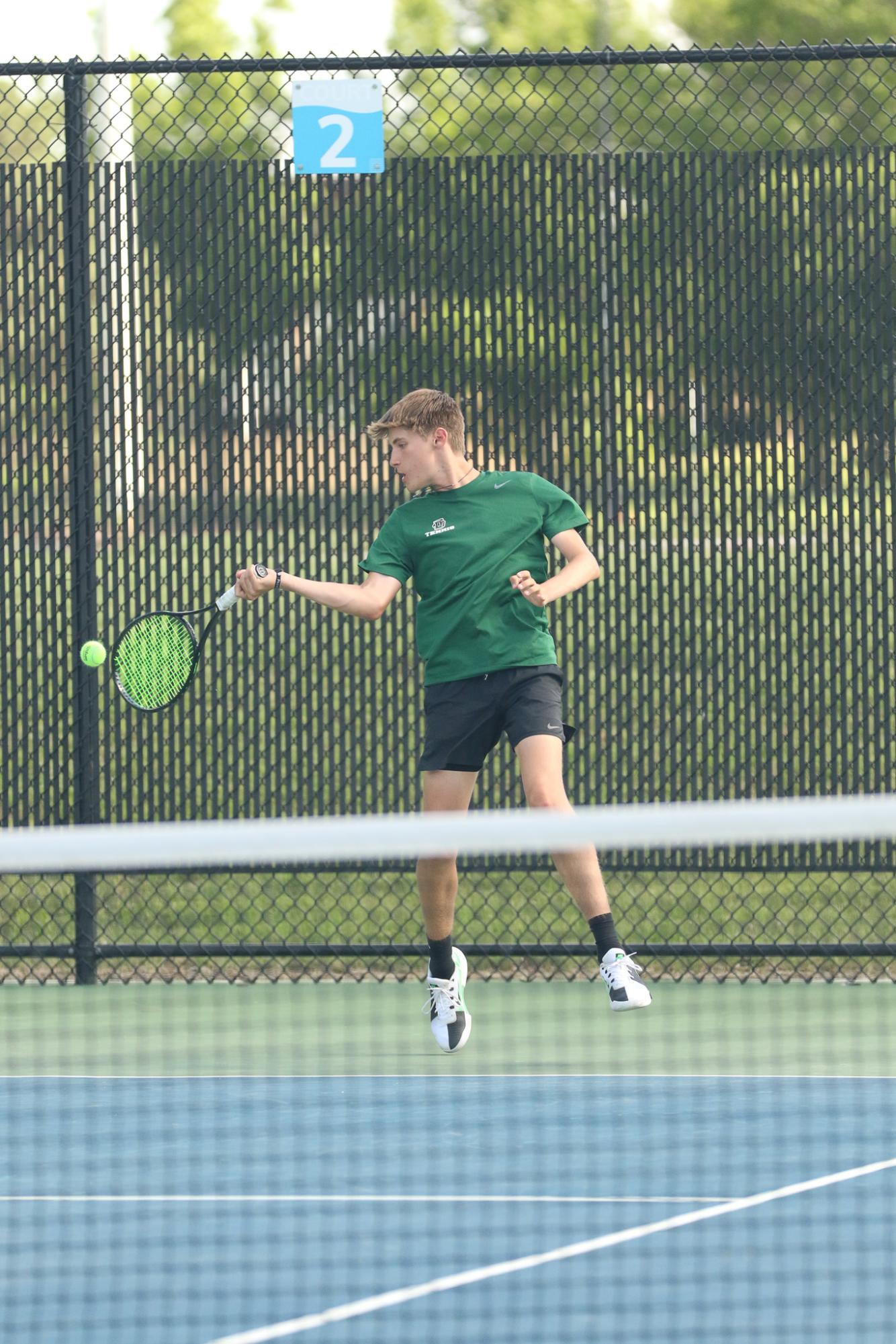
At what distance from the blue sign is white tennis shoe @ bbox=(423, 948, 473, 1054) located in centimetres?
245

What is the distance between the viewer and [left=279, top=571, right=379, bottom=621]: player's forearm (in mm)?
4883

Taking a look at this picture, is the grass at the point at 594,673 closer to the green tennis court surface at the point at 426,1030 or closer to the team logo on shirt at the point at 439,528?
the green tennis court surface at the point at 426,1030

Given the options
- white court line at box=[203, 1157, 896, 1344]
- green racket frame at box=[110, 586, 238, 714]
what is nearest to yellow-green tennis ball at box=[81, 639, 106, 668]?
green racket frame at box=[110, 586, 238, 714]

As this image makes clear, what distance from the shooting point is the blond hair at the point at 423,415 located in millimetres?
5148

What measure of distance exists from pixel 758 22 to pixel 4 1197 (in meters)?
29.6

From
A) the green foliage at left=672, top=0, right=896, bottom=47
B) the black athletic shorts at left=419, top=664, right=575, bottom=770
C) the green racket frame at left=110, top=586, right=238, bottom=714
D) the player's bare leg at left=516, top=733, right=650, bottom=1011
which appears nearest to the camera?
the player's bare leg at left=516, top=733, right=650, bottom=1011

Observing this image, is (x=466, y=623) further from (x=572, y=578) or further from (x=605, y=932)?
(x=605, y=932)

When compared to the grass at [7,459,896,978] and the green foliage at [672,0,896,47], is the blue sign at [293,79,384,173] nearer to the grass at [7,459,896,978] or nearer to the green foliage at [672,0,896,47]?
the grass at [7,459,896,978]

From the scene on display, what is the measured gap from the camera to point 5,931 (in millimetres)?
6367

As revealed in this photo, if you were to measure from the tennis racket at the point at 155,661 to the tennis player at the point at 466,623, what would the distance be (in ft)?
1.80

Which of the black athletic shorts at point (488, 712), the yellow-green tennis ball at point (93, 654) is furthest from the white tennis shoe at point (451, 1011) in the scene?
the yellow-green tennis ball at point (93, 654)

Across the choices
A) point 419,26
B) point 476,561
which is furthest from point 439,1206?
point 419,26

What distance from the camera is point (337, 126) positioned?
19.4 ft

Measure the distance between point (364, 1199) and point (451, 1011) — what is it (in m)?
1.26
